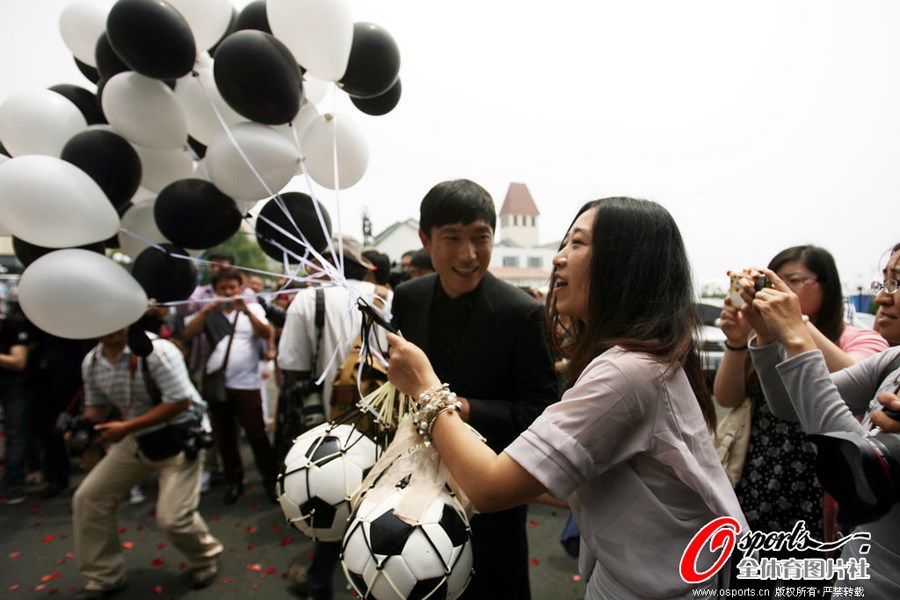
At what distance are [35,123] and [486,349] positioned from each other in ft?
6.64

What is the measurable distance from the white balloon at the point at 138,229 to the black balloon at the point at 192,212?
241 mm

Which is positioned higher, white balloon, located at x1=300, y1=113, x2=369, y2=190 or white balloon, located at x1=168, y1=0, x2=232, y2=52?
white balloon, located at x1=168, y1=0, x2=232, y2=52

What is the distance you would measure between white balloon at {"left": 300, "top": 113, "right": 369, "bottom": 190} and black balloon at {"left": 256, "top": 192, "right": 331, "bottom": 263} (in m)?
0.13

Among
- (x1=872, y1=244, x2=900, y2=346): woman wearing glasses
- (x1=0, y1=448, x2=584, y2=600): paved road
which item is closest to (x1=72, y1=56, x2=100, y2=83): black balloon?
(x1=0, y1=448, x2=584, y2=600): paved road

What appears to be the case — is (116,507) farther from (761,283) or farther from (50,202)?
(761,283)

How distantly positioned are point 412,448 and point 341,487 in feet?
0.90

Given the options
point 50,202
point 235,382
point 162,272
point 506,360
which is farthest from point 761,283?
point 235,382

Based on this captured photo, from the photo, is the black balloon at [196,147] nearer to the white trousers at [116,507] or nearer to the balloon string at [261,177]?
the balloon string at [261,177]

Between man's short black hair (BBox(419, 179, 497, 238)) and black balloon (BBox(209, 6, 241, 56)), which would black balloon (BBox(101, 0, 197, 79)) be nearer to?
black balloon (BBox(209, 6, 241, 56))

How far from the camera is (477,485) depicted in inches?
41.1

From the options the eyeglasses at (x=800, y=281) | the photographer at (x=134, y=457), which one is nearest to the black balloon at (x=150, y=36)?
the photographer at (x=134, y=457)

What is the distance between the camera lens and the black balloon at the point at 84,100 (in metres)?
2.09

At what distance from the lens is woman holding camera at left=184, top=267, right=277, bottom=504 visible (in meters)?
4.18

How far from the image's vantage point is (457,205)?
73.5 inches
